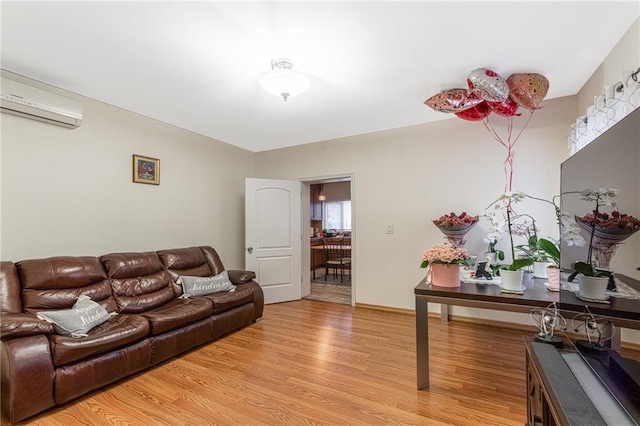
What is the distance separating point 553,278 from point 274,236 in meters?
3.39

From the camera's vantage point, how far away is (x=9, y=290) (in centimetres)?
207

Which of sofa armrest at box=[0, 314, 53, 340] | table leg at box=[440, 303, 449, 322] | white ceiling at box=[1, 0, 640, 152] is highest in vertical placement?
white ceiling at box=[1, 0, 640, 152]

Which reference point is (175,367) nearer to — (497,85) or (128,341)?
(128,341)

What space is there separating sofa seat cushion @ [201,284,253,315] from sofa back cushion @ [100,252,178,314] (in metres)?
0.47

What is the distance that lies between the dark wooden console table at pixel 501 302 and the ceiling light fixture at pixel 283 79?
6.11 ft

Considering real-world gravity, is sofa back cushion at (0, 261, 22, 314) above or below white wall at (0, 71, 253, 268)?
below

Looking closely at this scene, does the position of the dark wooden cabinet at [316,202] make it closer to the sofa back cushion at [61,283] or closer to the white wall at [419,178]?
the white wall at [419,178]

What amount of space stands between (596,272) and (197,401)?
2.51 meters

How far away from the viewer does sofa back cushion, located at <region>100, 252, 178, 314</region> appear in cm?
266

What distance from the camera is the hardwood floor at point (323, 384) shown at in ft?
5.78

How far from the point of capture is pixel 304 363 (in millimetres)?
2438

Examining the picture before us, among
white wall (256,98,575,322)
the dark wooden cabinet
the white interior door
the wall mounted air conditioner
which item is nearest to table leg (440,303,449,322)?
white wall (256,98,575,322)

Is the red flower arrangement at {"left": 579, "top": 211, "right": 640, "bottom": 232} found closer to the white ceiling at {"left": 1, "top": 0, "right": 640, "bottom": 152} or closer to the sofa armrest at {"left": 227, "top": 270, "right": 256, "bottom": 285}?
the white ceiling at {"left": 1, "top": 0, "right": 640, "bottom": 152}

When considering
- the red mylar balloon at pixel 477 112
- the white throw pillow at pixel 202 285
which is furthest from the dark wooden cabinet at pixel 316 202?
the red mylar balloon at pixel 477 112
